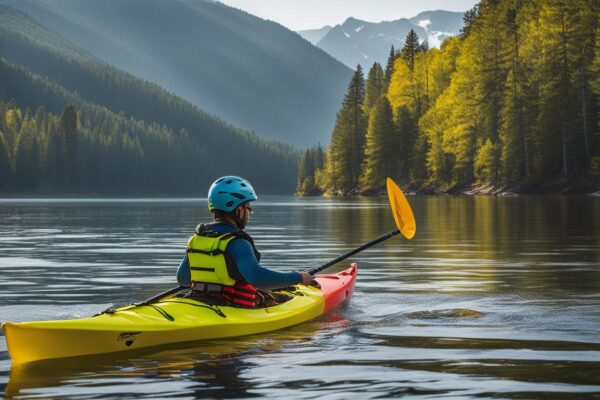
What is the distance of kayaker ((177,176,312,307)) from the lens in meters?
10.2

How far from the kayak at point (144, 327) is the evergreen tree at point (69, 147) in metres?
163

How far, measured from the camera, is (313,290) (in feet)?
41.7

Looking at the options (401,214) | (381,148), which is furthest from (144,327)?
(381,148)

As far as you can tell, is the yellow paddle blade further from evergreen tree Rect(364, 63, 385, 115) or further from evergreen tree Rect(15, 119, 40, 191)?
evergreen tree Rect(15, 119, 40, 191)

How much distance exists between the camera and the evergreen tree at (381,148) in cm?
9694

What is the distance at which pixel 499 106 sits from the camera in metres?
76.1

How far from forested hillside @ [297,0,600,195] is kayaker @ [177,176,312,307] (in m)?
53.5

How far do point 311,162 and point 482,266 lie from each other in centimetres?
12923

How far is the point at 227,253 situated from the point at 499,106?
225ft

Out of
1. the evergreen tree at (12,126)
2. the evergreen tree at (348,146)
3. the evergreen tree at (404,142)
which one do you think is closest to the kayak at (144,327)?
the evergreen tree at (404,142)

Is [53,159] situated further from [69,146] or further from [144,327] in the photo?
[144,327]

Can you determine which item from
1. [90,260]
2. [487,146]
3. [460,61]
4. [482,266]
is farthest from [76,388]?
[460,61]

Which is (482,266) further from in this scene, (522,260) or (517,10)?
(517,10)

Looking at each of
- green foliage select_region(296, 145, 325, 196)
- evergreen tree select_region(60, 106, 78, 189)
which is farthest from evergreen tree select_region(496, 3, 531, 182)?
evergreen tree select_region(60, 106, 78, 189)
